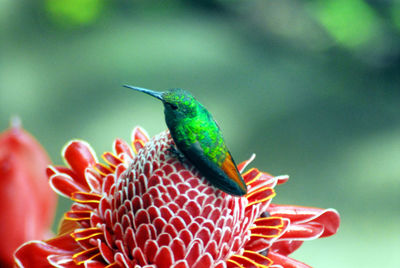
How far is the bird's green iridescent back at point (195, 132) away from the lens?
0.46 m

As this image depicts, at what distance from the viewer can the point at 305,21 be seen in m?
2.66

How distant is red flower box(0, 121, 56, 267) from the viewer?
771mm

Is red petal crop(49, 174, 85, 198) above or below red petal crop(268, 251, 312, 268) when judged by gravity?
below

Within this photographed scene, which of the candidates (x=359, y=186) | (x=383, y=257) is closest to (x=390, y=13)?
(x=359, y=186)

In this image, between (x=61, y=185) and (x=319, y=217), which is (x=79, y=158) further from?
(x=319, y=217)

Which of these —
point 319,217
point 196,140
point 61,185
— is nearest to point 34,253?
point 61,185

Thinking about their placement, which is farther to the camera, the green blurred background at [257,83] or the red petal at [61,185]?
the green blurred background at [257,83]

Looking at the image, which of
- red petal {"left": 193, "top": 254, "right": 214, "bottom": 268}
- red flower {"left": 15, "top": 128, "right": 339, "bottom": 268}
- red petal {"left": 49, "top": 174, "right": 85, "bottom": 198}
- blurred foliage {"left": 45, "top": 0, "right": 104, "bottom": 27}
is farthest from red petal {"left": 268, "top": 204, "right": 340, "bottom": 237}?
blurred foliage {"left": 45, "top": 0, "right": 104, "bottom": 27}

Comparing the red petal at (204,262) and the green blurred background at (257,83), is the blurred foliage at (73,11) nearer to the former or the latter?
the green blurred background at (257,83)

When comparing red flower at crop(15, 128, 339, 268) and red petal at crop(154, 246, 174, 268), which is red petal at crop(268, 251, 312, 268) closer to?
red flower at crop(15, 128, 339, 268)

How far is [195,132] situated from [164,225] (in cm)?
9

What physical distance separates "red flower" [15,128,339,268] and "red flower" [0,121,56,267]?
0.84ft

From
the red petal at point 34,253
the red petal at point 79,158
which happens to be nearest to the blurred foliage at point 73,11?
the red petal at point 79,158

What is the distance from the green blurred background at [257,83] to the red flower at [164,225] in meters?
1.11
